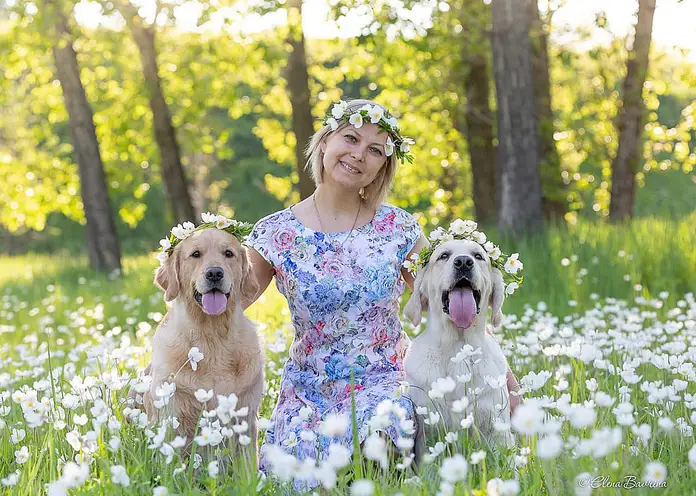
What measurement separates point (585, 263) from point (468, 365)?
5069 millimetres

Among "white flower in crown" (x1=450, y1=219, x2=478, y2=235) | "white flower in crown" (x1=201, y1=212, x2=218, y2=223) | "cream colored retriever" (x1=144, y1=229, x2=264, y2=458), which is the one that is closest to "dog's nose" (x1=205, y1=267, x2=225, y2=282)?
"cream colored retriever" (x1=144, y1=229, x2=264, y2=458)

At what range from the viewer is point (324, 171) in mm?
4707

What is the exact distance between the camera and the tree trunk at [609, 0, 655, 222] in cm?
1161

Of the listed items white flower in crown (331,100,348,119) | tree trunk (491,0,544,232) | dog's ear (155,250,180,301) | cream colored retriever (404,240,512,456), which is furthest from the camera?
tree trunk (491,0,544,232)

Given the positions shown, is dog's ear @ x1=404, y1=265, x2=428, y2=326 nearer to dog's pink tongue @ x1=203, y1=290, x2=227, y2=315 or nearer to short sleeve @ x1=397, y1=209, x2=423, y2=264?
short sleeve @ x1=397, y1=209, x2=423, y2=264

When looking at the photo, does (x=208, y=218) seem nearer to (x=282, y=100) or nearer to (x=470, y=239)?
(x=470, y=239)

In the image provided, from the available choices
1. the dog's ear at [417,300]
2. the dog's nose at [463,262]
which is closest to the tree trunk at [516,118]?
the dog's ear at [417,300]

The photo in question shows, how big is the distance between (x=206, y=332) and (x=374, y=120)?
4.89 ft

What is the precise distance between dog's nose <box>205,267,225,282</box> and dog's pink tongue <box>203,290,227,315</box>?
0.22 ft

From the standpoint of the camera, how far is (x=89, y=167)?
1350cm

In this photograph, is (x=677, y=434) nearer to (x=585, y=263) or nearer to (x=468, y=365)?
(x=468, y=365)

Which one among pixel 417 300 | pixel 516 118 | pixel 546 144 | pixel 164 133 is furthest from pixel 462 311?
pixel 164 133

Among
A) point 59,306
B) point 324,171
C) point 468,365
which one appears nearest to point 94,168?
point 59,306

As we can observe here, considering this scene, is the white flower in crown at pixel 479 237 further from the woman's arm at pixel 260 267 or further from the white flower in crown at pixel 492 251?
the woman's arm at pixel 260 267
